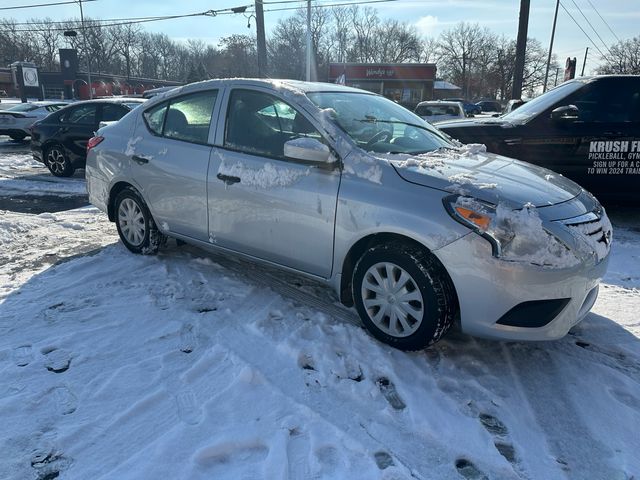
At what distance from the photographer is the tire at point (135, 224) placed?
15.8 feet

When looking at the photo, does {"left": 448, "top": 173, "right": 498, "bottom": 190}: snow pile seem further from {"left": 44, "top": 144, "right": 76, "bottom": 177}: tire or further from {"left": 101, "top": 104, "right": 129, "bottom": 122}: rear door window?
{"left": 44, "top": 144, "right": 76, "bottom": 177}: tire

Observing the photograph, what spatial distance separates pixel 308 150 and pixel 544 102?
440 centimetres

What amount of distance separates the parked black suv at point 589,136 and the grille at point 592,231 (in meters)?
3.17

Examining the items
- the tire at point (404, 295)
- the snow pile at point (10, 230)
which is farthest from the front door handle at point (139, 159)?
the tire at point (404, 295)

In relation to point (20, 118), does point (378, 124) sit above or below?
above

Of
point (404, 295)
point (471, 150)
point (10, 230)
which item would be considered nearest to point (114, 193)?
point (10, 230)

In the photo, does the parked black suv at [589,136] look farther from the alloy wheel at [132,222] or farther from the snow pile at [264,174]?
the alloy wheel at [132,222]

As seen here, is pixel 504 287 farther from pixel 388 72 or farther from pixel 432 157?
pixel 388 72

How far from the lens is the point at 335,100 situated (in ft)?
12.8

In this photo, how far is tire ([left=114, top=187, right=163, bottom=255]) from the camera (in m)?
4.81

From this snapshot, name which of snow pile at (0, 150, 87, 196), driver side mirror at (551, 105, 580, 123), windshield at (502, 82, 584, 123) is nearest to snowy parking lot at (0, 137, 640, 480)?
driver side mirror at (551, 105, 580, 123)

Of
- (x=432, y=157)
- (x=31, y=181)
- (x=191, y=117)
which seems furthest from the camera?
(x=31, y=181)

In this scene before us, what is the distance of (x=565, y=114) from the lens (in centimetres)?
596

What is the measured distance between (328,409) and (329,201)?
4.46 ft
